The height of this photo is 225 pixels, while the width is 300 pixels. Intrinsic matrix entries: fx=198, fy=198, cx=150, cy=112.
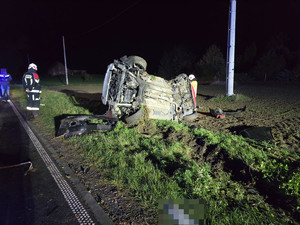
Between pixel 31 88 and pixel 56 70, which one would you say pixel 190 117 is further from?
pixel 56 70

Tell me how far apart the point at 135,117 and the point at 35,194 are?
10.9ft

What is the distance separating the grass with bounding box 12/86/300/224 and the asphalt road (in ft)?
2.33

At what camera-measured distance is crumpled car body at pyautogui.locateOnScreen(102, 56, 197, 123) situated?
20.1ft

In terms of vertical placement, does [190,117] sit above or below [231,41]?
below

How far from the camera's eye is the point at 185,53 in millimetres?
36188

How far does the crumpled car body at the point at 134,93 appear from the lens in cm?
613

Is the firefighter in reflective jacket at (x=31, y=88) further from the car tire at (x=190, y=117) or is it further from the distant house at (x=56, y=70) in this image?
the distant house at (x=56, y=70)

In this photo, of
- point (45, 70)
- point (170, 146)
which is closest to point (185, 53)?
point (170, 146)

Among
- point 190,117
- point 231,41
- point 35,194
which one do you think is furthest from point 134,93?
point 231,41

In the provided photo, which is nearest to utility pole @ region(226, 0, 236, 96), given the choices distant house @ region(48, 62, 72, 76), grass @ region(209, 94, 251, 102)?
grass @ region(209, 94, 251, 102)

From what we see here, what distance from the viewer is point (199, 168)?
3420 millimetres

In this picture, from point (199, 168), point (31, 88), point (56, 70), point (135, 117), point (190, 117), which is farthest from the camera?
point (56, 70)

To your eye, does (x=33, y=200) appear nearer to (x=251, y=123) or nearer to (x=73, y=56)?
(x=251, y=123)

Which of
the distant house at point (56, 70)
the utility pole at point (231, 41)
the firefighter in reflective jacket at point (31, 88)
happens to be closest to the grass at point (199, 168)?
the firefighter in reflective jacket at point (31, 88)
